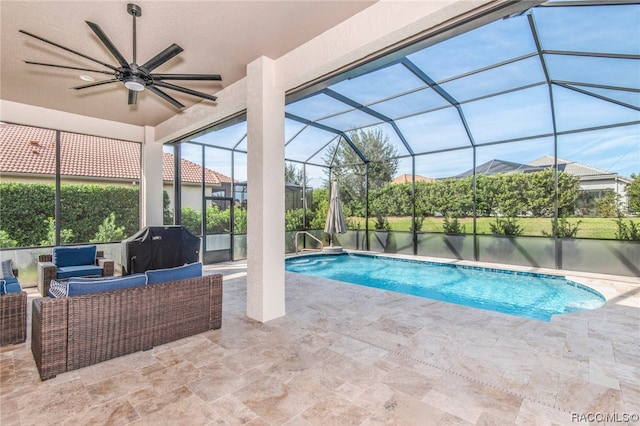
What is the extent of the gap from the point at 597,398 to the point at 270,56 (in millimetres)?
4643

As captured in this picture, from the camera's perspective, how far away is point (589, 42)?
13.9ft

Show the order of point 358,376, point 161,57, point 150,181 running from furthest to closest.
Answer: point 150,181 → point 161,57 → point 358,376

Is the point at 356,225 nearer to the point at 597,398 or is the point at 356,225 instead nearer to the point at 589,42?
the point at 589,42

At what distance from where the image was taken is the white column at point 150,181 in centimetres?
708

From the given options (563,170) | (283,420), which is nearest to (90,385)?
(283,420)

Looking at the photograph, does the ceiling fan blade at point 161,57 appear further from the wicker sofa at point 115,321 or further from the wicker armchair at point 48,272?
the wicker armchair at point 48,272

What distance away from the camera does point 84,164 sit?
7.65 metres

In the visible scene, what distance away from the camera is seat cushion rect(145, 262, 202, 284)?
305cm

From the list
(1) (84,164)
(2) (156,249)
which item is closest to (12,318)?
(2) (156,249)

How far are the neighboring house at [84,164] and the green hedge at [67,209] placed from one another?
10.5 inches

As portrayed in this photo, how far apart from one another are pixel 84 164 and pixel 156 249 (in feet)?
13.1

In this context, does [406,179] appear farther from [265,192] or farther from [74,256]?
[74,256]

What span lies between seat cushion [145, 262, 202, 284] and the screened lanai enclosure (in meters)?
1.11

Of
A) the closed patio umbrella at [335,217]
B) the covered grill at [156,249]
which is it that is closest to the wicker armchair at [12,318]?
the covered grill at [156,249]
